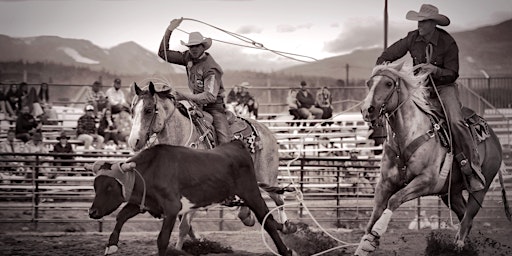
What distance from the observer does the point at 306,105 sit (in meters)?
17.6

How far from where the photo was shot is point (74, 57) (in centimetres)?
1875

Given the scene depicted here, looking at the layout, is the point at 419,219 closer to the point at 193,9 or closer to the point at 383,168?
the point at 383,168

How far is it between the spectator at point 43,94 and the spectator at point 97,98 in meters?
0.95

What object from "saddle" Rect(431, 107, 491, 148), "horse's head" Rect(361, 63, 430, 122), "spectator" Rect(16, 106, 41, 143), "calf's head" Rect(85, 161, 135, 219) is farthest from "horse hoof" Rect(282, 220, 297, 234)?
"spectator" Rect(16, 106, 41, 143)

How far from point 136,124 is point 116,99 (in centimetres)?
800

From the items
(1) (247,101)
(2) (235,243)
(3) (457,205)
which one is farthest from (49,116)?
(3) (457,205)

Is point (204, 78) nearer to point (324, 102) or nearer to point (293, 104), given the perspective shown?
point (293, 104)

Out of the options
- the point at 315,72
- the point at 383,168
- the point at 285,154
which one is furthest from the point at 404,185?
the point at 315,72

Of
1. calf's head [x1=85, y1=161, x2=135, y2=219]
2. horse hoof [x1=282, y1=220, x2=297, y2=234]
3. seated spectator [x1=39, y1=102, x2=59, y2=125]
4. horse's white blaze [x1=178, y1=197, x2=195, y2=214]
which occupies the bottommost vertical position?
horse hoof [x1=282, y1=220, x2=297, y2=234]

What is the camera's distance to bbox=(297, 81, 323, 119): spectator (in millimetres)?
17438

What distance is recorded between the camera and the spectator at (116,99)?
15.7 metres

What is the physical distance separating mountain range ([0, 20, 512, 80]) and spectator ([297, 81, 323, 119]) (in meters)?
1.78

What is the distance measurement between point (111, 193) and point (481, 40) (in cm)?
1518

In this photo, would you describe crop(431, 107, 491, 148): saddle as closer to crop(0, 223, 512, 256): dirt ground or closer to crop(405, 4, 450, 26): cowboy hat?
crop(405, 4, 450, 26): cowboy hat
